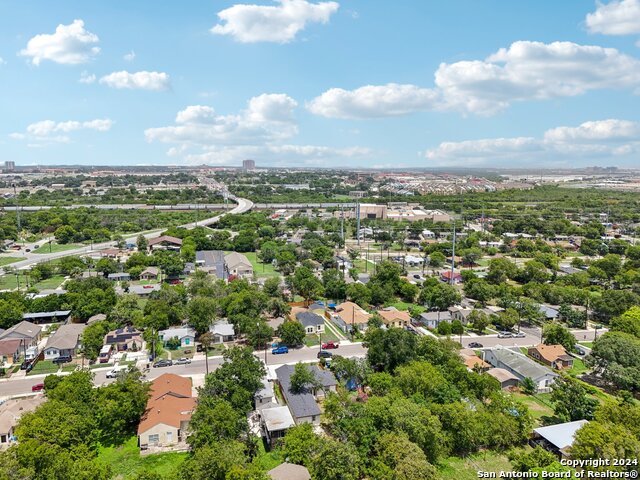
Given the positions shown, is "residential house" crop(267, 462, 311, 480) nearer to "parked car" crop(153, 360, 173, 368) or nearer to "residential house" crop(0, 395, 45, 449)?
"residential house" crop(0, 395, 45, 449)

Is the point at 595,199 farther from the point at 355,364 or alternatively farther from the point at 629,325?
the point at 355,364

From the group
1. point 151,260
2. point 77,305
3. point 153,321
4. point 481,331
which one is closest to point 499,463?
point 481,331

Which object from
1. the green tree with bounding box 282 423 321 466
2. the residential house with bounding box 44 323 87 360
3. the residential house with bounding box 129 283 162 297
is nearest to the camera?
the green tree with bounding box 282 423 321 466

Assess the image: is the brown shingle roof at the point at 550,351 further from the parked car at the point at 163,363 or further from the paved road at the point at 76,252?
the paved road at the point at 76,252

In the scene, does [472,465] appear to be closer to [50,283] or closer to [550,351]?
[550,351]

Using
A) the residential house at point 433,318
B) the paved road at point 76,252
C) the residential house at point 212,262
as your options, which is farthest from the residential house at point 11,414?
the paved road at point 76,252

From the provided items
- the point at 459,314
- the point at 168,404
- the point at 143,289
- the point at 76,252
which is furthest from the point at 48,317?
the point at 459,314

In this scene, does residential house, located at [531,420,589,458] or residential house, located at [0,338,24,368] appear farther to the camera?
residential house, located at [0,338,24,368]

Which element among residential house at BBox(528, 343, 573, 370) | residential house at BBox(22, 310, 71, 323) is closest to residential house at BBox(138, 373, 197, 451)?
residential house at BBox(22, 310, 71, 323)
